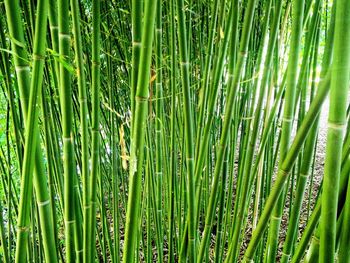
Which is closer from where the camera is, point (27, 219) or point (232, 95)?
point (27, 219)

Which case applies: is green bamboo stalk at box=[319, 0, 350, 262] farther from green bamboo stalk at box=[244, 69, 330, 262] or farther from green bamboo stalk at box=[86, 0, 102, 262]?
green bamboo stalk at box=[86, 0, 102, 262]

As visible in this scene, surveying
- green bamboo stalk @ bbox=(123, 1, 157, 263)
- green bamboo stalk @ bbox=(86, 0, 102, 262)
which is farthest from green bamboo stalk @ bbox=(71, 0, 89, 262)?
green bamboo stalk @ bbox=(123, 1, 157, 263)

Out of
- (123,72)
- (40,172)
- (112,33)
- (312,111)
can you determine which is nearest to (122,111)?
(123,72)

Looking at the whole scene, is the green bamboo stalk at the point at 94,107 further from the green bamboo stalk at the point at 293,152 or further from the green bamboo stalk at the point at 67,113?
the green bamboo stalk at the point at 293,152

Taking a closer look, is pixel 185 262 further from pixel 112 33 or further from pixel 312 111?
pixel 112 33

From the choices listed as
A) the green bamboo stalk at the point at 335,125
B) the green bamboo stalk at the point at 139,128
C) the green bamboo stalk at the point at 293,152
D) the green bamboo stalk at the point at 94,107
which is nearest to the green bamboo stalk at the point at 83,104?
the green bamboo stalk at the point at 94,107

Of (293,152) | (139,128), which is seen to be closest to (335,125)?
(293,152)

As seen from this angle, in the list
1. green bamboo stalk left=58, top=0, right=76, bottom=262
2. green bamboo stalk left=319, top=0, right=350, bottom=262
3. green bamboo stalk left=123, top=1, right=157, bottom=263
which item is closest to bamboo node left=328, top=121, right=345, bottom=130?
green bamboo stalk left=319, top=0, right=350, bottom=262

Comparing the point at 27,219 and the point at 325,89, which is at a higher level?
the point at 325,89

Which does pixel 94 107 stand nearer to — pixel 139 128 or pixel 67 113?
pixel 67 113

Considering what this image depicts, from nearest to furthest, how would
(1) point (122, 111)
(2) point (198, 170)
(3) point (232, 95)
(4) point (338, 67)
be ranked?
(4) point (338, 67)
(3) point (232, 95)
(2) point (198, 170)
(1) point (122, 111)

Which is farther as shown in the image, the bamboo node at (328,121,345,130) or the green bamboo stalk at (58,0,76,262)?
the green bamboo stalk at (58,0,76,262)
